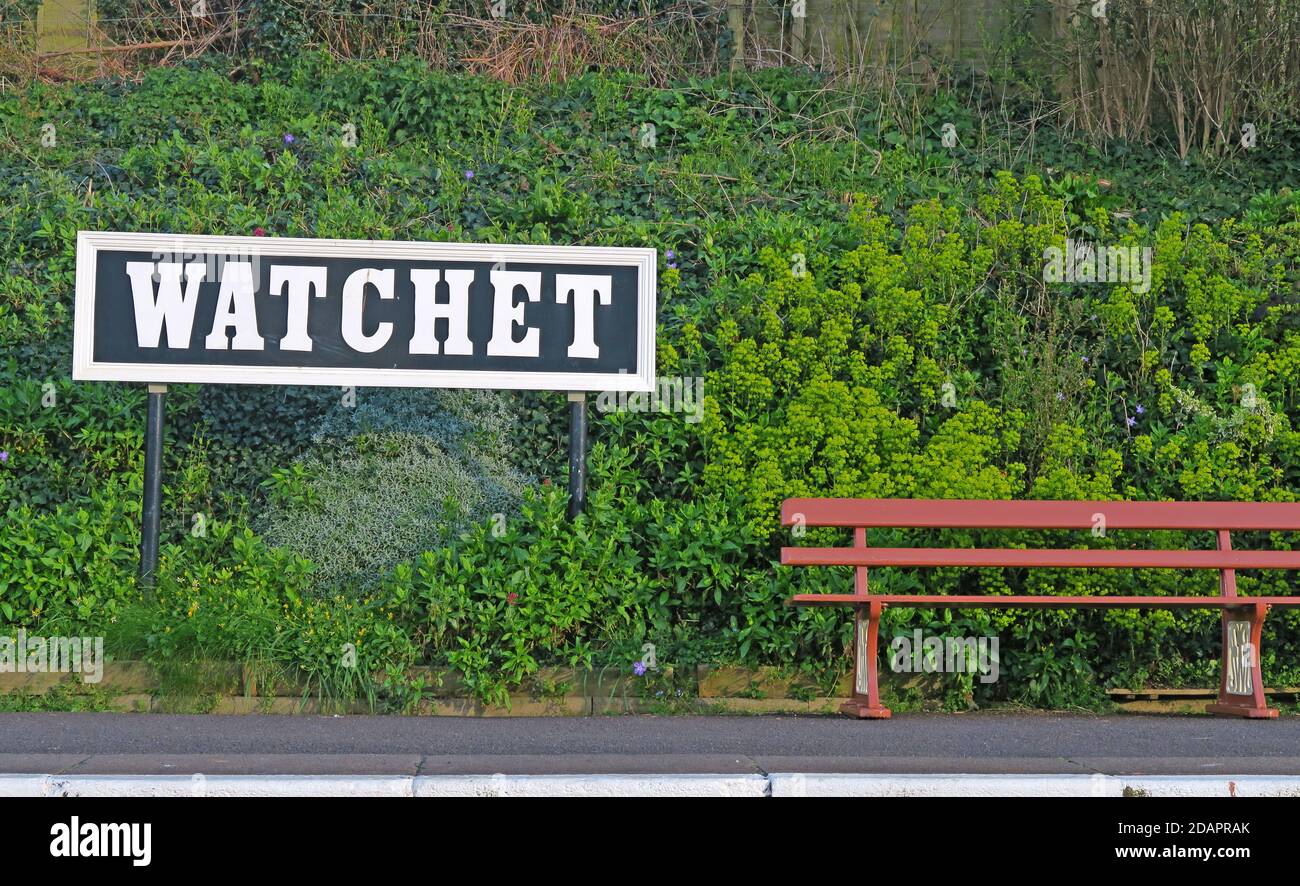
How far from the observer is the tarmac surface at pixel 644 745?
16.0 feet

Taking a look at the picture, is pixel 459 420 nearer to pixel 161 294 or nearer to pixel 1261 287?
pixel 161 294

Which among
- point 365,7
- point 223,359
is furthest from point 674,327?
point 365,7

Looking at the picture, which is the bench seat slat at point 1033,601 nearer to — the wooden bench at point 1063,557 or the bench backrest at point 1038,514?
the wooden bench at point 1063,557

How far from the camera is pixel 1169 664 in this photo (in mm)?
7789

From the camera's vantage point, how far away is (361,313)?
789cm

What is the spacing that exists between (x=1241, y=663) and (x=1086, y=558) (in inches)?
37.0
